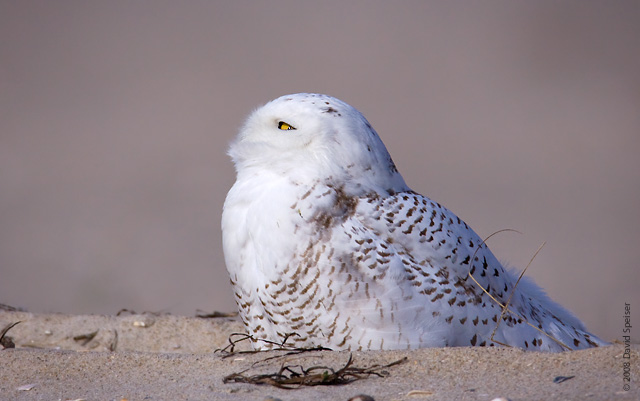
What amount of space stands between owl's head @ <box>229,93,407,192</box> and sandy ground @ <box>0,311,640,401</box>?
758 mm

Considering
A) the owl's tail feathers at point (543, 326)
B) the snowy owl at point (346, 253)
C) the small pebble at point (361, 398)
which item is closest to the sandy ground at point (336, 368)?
the small pebble at point (361, 398)

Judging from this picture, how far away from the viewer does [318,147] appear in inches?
124

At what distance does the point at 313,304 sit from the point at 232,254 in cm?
47

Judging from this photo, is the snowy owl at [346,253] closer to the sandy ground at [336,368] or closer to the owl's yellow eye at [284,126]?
the owl's yellow eye at [284,126]

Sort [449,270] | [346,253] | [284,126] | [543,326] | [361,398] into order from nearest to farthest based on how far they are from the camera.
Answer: [361,398]
[346,253]
[449,270]
[284,126]
[543,326]

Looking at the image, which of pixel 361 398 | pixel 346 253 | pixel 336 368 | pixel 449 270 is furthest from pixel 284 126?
pixel 361 398

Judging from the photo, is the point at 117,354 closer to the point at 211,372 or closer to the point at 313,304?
the point at 211,372

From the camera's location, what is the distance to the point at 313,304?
291 centimetres

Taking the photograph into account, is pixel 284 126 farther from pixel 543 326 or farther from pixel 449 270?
pixel 543 326

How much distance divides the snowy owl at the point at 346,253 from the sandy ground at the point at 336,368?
237mm

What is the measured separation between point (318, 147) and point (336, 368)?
98cm

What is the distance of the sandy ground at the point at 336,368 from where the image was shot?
7.51ft

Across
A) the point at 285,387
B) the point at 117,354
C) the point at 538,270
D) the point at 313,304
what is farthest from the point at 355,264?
the point at 538,270

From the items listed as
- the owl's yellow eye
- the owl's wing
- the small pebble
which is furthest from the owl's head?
the small pebble
